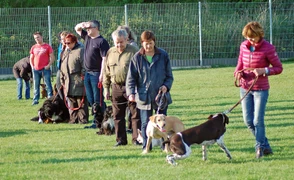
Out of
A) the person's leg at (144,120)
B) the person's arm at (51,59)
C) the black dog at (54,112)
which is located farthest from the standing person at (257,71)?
the person's arm at (51,59)

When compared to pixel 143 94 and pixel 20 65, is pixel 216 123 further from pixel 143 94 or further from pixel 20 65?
pixel 20 65

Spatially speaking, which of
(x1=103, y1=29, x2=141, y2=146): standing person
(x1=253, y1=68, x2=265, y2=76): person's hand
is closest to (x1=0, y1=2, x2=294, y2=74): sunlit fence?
(x1=103, y1=29, x2=141, y2=146): standing person

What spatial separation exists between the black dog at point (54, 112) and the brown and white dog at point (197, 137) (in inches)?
224

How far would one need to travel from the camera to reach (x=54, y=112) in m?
13.7

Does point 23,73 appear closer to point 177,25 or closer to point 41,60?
point 41,60

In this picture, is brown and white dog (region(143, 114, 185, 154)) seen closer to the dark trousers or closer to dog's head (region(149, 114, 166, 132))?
dog's head (region(149, 114, 166, 132))

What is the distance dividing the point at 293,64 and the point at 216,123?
1738 cm

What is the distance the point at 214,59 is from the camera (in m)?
26.6

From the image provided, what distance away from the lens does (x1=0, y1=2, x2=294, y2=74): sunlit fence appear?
2452 centimetres

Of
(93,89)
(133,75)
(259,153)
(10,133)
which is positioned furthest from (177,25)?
(259,153)

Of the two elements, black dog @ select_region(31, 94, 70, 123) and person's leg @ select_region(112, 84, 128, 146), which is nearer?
person's leg @ select_region(112, 84, 128, 146)

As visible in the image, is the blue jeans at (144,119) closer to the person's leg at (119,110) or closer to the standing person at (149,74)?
the standing person at (149,74)

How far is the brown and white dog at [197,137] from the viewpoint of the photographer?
8.09 meters

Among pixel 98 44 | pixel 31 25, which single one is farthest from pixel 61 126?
pixel 31 25
